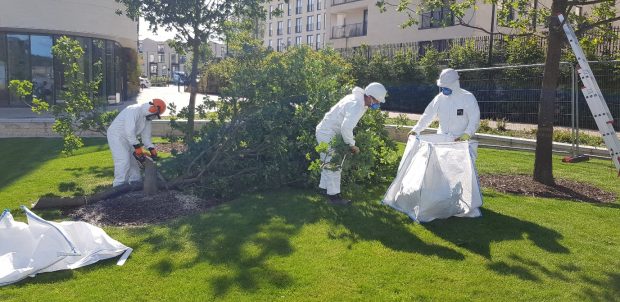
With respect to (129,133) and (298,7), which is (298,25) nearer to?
(298,7)

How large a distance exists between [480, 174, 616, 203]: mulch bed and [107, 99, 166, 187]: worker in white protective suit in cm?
518

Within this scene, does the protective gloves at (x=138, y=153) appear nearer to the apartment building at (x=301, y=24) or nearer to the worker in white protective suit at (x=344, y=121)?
the worker in white protective suit at (x=344, y=121)

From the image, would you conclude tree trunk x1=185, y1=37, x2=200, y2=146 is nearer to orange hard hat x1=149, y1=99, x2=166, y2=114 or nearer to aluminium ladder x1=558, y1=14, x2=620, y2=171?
orange hard hat x1=149, y1=99, x2=166, y2=114

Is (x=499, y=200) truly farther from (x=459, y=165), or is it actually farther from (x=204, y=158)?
(x=204, y=158)

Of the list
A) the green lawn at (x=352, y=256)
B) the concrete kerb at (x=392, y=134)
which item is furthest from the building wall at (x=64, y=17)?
the green lawn at (x=352, y=256)

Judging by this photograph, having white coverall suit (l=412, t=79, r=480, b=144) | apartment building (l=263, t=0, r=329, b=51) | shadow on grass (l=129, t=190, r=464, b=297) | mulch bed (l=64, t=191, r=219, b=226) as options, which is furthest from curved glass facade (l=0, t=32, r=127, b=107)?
apartment building (l=263, t=0, r=329, b=51)

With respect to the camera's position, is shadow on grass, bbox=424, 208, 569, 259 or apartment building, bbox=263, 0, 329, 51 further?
apartment building, bbox=263, 0, 329, 51

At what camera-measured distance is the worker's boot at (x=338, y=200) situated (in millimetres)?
6713

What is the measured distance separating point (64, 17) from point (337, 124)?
15140mm

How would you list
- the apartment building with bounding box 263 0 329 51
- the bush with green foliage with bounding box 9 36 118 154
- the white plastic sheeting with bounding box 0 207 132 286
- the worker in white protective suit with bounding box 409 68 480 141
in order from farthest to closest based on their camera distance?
the apartment building with bounding box 263 0 329 51 < the bush with green foliage with bounding box 9 36 118 154 < the worker in white protective suit with bounding box 409 68 480 141 < the white plastic sheeting with bounding box 0 207 132 286

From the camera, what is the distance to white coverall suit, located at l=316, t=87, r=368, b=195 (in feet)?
20.7

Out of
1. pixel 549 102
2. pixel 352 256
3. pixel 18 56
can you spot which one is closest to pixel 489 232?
pixel 352 256

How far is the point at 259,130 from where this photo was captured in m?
7.43

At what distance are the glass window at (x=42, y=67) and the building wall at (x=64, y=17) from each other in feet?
2.63
